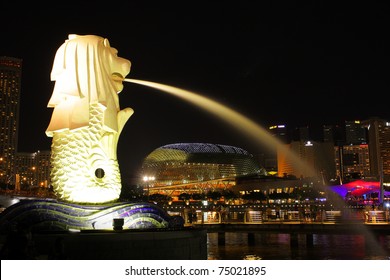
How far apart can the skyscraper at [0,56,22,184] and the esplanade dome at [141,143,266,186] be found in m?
42.1

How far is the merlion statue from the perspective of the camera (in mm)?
16688

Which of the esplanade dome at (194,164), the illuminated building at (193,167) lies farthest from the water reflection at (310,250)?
the esplanade dome at (194,164)

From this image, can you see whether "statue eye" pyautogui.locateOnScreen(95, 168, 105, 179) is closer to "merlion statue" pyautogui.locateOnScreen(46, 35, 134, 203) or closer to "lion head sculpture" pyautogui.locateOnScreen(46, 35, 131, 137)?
"merlion statue" pyautogui.locateOnScreen(46, 35, 134, 203)

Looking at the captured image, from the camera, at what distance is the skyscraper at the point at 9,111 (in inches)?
5162

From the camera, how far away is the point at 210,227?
3278cm

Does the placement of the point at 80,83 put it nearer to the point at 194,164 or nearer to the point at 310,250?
the point at 310,250

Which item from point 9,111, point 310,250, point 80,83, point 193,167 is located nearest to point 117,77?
point 80,83

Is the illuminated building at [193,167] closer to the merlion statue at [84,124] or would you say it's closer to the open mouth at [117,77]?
the open mouth at [117,77]

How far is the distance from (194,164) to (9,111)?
211 feet

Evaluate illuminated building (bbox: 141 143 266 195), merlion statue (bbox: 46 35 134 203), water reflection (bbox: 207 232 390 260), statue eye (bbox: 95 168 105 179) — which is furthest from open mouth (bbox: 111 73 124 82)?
illuminated building (bbox: 141 143 266 195)

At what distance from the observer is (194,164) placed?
373 ft

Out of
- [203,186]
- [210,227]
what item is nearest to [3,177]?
[203,186]

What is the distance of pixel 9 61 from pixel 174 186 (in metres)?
78.1

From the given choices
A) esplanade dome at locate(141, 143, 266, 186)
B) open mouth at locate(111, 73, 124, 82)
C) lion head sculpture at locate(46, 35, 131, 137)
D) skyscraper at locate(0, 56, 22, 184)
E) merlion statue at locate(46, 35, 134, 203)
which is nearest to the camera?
merlion statue at locate(46, 35, 134, 203)
